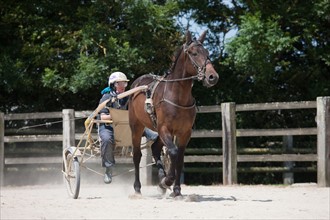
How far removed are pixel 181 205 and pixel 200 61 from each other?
2000 millimetres

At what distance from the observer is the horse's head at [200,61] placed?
952 cm

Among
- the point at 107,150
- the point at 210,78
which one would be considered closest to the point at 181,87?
the point at 210,78

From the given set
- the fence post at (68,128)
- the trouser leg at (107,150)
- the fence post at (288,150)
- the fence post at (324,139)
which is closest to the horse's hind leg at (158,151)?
the trouser leg at (107,150)

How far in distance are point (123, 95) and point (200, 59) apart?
1.59m

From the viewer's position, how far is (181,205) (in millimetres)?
9344

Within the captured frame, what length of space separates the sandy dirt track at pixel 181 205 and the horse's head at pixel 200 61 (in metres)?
1.64

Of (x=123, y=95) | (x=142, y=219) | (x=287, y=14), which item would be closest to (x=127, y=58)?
(x=287, y=14)

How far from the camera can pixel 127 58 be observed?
50.6ft

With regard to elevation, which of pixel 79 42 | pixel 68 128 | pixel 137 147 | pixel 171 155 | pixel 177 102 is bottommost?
pixel 171 155

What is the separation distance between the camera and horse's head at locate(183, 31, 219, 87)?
31.2 ft

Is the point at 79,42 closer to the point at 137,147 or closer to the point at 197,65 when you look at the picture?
the point at 137,147

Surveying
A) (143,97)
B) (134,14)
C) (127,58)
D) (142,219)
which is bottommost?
(142,219)

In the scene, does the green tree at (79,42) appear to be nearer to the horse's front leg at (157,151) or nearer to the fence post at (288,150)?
the fence post at (288,150)

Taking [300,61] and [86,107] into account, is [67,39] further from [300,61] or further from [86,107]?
[300,61]
